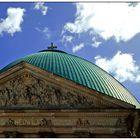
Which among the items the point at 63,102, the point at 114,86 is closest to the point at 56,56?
the point at 114,86

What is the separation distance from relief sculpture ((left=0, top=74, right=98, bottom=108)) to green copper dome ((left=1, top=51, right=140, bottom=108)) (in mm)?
1944

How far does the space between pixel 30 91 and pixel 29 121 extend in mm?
1598

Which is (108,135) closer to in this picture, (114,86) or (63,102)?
(63,102)

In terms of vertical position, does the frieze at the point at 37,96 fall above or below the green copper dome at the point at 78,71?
below

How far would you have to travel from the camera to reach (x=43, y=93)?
21.6 m

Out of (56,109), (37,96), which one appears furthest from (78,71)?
(56,109)

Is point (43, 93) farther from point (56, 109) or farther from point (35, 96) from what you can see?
point (56, 109)

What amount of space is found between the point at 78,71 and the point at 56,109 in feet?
14.8

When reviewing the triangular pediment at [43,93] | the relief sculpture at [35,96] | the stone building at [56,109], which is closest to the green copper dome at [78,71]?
the triangular pediment at [43,93]

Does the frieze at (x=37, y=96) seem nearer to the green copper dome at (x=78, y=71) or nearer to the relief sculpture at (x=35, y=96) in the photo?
the relief sculpture at (x=35, y=96)

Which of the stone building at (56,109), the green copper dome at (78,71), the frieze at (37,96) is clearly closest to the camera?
the stone building at (56,109)

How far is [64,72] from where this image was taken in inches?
976

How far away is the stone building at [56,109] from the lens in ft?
68.3

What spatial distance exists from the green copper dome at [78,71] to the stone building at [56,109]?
184 centimetres
